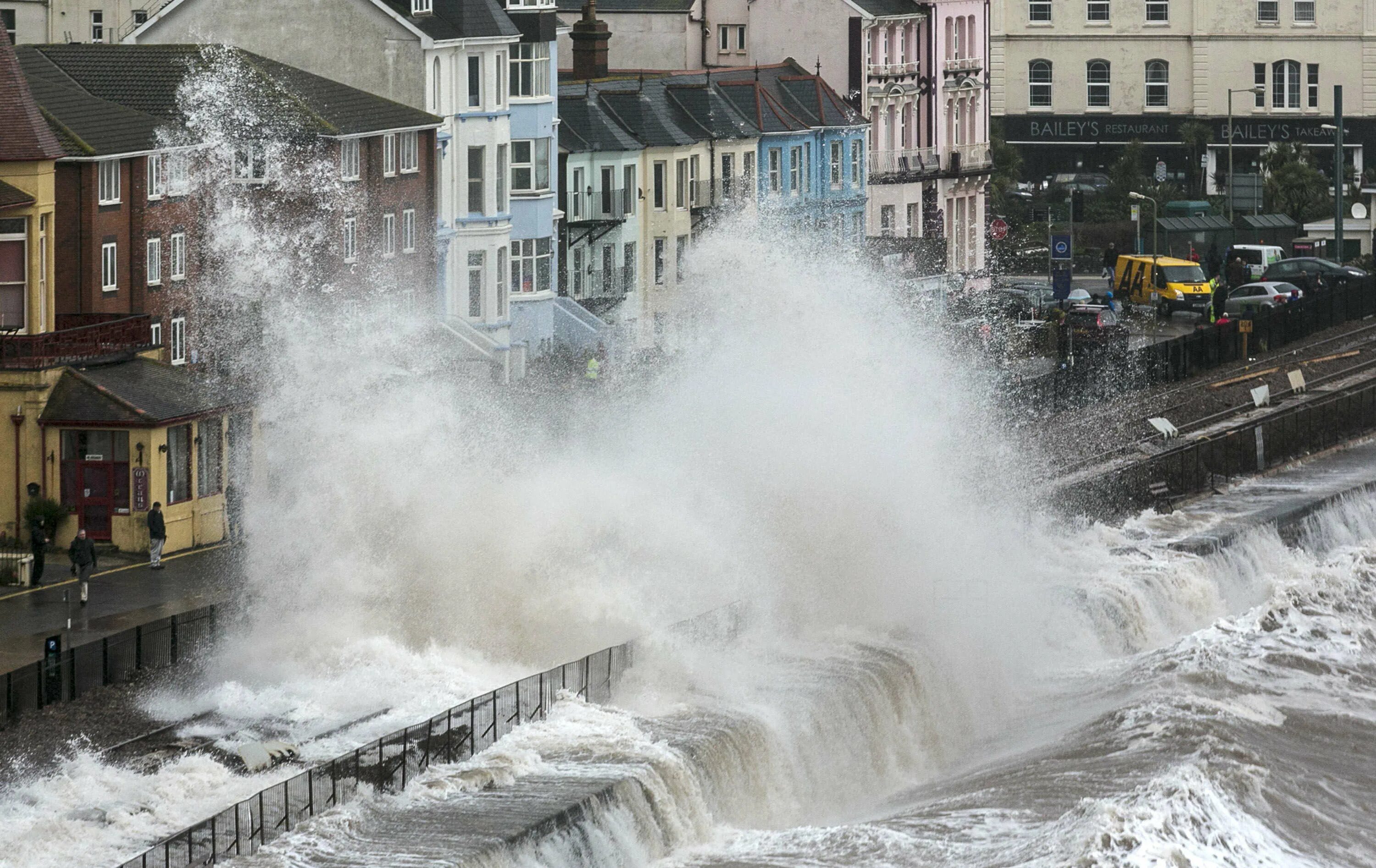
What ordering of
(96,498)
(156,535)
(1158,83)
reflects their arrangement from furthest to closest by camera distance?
(1158,83) < (96,498) < (156,535)

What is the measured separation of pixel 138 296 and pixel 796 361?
12.4 meters

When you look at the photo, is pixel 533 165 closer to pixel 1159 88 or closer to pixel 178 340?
pixel 178 340

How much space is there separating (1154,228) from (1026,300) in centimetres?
1117

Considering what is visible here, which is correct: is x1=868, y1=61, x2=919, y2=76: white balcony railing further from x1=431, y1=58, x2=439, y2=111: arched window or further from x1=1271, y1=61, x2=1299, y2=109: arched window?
x1=1271, y1=61, x2=1299, y2=109: arched window

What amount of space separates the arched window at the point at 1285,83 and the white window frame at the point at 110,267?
76.3 meters

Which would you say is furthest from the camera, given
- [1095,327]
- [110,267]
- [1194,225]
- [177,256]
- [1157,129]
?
[1157,129]

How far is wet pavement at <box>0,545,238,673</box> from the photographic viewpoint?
117ft

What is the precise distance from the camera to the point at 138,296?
157 feet

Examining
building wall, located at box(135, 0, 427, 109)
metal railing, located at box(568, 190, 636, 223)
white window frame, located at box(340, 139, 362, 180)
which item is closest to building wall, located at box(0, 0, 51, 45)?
building wall, located at box(135, 0, 427, 109)

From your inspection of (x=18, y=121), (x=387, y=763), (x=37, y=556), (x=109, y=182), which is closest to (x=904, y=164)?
(x=109, y=182)

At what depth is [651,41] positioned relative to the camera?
82.1 m

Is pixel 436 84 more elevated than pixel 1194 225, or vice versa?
pixel 436 84

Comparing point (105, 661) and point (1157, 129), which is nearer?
point (105, 661)

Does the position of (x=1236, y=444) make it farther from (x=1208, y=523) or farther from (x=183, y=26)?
(x=183, y=26)
